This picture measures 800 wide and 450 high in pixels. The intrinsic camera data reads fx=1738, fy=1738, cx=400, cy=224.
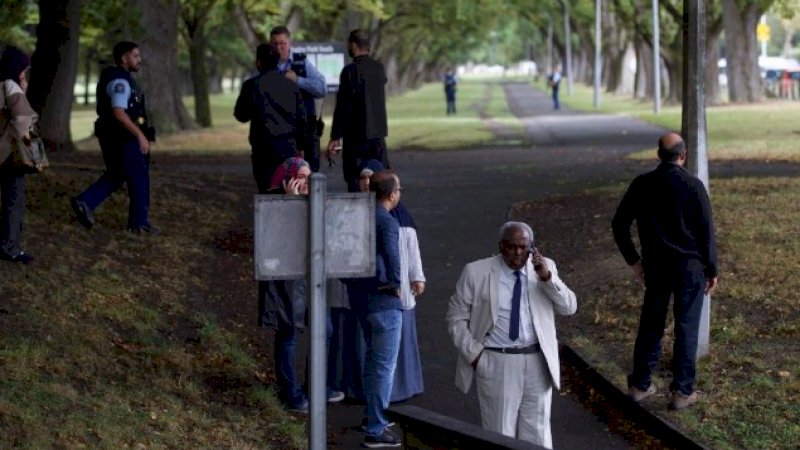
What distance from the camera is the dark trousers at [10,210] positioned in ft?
41.6

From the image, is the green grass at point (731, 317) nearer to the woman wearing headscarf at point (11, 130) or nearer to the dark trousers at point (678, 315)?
the dark trousers at point (678, 315)

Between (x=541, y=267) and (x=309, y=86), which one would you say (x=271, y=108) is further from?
(x=541, y=267)

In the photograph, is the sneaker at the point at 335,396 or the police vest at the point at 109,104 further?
the police vest at the point at 109,104

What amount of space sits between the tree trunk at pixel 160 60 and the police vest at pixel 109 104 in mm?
20811

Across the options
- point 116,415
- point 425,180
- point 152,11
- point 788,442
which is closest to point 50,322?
point 116,415

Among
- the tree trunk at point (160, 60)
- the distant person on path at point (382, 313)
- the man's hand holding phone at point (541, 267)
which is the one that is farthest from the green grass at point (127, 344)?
the tree trunk at point (160, 60)

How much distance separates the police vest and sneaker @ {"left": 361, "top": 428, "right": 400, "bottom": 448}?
5981mm

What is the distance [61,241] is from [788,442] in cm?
703

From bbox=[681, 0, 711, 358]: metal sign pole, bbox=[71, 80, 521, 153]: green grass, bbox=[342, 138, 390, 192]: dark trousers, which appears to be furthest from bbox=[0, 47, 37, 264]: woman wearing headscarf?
bbox=[71, 80, 521, 153]: green grass

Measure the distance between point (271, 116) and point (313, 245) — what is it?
21.0ft

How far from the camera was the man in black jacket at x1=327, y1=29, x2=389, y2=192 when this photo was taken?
556 inches

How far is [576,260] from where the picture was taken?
1583cm

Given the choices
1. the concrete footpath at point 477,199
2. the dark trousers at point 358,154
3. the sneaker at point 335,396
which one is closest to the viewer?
the concrete footpath at point 477,199

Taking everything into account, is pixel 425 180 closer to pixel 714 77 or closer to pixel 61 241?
pixel 61 241
